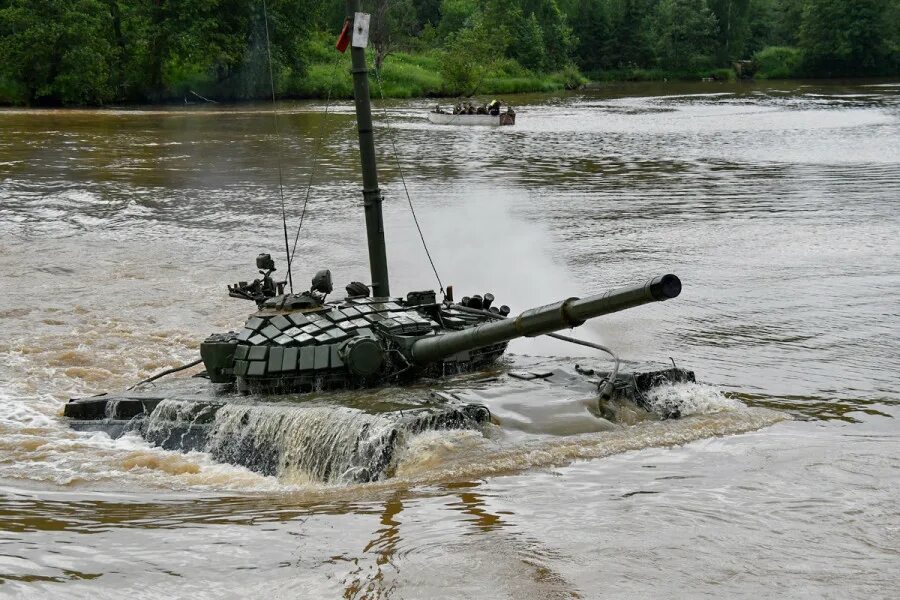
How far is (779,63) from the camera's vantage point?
311ft

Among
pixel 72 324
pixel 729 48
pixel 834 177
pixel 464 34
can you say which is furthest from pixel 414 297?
pixel 729 48

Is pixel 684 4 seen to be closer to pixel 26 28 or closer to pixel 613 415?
pixel 26 28

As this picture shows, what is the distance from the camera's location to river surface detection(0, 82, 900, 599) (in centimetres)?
1014

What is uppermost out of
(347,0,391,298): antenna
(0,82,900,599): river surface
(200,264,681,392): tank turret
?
(347,0,391,298): antenna

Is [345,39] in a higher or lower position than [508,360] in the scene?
higher

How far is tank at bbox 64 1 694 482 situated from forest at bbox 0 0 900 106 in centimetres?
3721

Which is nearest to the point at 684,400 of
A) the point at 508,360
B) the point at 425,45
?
the point at 508,360

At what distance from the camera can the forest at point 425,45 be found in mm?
63562

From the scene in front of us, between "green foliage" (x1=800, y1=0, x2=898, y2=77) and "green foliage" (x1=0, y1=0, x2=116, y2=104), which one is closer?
"green foliage" (x1=0, y1=0, x2=116, y2=104)

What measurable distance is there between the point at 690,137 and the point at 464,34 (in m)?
40.3

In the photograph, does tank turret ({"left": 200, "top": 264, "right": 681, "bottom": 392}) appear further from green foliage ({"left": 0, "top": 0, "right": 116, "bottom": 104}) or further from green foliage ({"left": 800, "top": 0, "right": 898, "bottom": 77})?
green foliage ({"left": 800, "top": 0, "right": 898, "bottom": 77})

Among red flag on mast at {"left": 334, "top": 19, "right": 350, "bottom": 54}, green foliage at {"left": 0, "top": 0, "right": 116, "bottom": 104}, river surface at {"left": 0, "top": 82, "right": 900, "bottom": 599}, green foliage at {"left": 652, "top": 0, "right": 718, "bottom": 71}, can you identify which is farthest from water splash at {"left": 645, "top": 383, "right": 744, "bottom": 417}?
green foliage at {"left": 652, "top": 0, "right": 718, "bottom": 71}

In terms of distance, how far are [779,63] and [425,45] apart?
27544mm

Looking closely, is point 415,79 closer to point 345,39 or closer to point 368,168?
point 345,39
